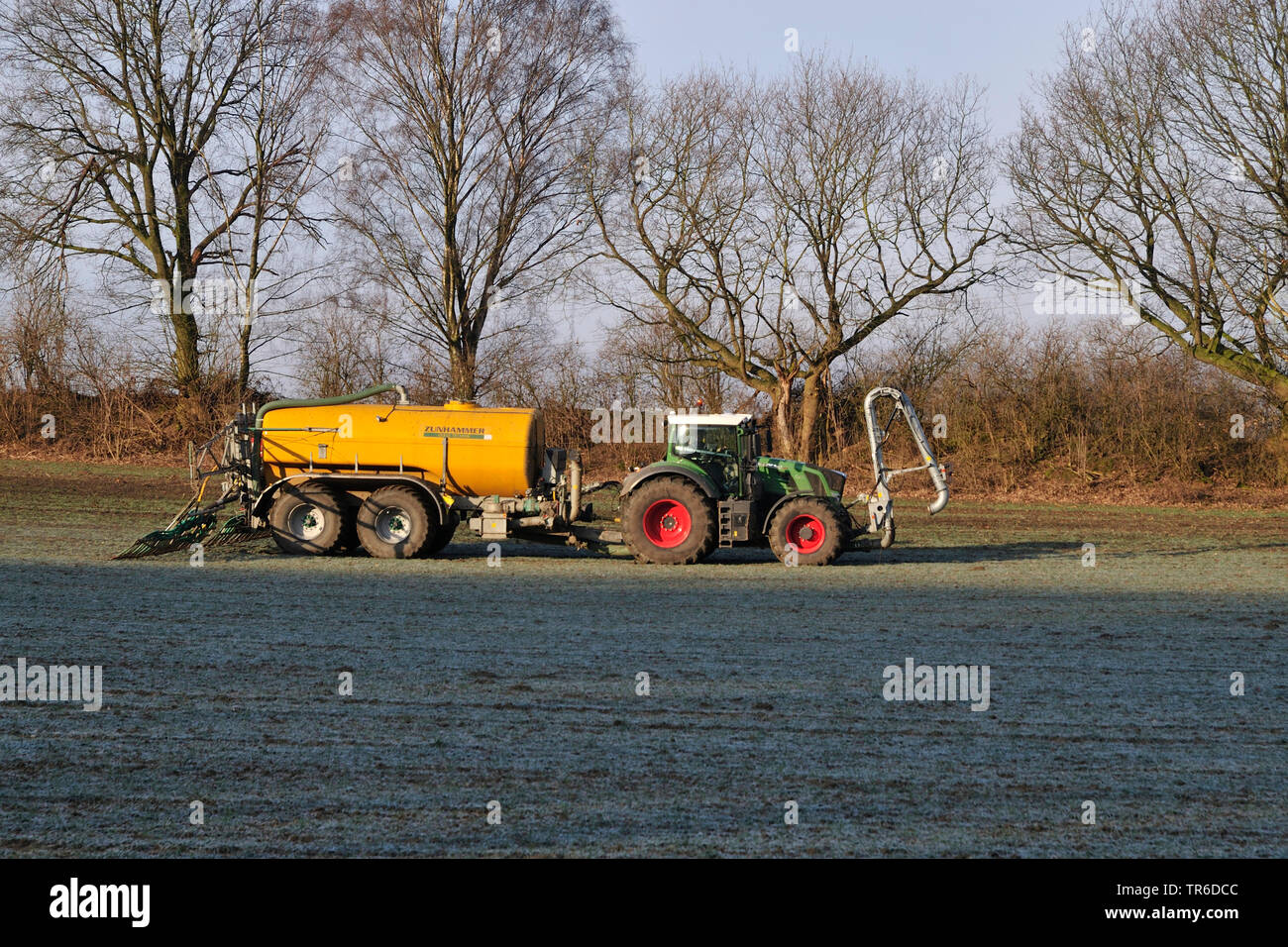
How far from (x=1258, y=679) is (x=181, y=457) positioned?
2587cm

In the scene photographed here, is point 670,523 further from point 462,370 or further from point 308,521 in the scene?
point 462,370

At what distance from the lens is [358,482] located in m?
15.1

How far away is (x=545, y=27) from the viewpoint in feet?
91.1

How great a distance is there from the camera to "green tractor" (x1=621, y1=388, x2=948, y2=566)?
1434 cm

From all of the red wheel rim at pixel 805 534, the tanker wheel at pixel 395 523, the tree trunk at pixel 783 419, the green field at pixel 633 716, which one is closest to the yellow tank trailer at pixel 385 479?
the tanker wheel at pixel 395 523

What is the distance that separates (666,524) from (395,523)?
3.55 metres

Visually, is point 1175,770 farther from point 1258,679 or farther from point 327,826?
point 327,826

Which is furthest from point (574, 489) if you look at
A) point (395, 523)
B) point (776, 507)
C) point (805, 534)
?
point (805, 534)

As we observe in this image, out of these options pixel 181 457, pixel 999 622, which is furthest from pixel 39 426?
pixel 999 622

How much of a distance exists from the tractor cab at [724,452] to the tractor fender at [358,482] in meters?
3.13

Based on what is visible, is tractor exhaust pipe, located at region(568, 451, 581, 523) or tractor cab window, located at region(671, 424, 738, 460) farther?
tractor exhaust pipe, located at region(568, 451, 581, 523)

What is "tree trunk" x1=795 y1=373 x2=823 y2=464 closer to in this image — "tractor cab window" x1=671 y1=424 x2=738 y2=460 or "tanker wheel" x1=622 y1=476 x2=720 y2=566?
"tractor cab window" x1=671 y1=424 x2=738 y2=460

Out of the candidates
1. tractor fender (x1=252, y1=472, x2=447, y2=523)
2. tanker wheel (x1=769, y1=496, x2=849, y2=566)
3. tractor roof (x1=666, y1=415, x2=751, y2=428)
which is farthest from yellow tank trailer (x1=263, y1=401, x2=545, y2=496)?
tanker wheel (x1=769, y1=496, x2=849, y2=566)

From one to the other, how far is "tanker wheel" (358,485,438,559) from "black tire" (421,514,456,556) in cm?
8
